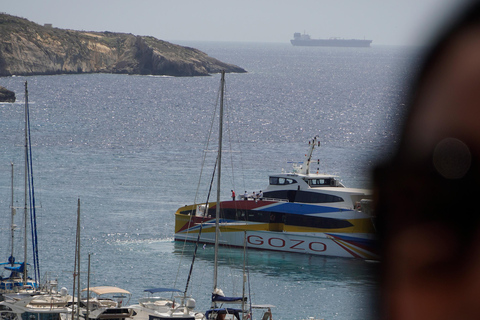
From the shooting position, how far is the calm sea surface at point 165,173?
40363 millimetres

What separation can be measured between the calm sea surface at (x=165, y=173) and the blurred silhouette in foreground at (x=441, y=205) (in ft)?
7.81

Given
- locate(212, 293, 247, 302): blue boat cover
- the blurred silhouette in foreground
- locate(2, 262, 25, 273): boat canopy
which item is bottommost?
locate(2, 262, 25, 273): boat canopy

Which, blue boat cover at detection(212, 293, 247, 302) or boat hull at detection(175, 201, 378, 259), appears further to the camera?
boat hull at detection(175, 201, 378, 259)

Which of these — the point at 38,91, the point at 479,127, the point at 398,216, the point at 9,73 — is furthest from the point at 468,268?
the point at 9,73

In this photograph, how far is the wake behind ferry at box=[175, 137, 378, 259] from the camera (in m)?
45.9

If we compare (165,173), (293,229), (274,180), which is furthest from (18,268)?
(165,173)

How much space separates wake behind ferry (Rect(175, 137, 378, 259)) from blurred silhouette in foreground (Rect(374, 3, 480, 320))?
137 centimetres

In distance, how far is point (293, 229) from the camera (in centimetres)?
4681

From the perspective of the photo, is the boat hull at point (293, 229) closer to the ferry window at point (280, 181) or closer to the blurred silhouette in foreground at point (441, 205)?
the blurred silhouette in foreground at point (441, 205)

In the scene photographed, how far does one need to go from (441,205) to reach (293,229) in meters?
8.35

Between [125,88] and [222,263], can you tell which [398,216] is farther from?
[125,88]

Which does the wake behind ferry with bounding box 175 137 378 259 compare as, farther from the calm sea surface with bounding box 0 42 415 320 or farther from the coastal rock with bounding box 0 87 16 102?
the coastal rock with bounding box 0 87 16 102

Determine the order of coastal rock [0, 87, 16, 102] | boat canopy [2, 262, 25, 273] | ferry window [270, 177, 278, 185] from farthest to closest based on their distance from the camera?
coastal rock [0, 87, 16, 102], ferry window [270, 177, 278, 185], boat canopy [2, 262, 25, 273]

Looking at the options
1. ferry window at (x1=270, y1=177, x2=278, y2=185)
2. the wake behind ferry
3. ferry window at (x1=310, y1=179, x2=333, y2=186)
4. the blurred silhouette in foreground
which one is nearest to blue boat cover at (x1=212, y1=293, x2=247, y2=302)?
the blurred silhouette in foreground
